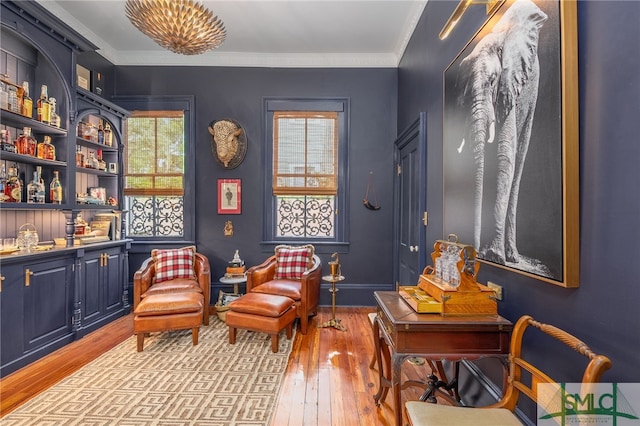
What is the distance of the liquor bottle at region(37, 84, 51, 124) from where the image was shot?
329 centimetres

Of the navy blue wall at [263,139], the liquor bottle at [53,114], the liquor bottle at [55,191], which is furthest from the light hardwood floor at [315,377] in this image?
the liquor bottle at [53,114]

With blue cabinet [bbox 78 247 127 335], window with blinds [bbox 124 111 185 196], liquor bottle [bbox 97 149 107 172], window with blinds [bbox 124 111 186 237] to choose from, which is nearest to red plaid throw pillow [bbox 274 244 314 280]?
window with blinds [bbox 124 111 186 237]

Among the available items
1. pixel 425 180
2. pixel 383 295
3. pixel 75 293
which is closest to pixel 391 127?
pixel 425 180

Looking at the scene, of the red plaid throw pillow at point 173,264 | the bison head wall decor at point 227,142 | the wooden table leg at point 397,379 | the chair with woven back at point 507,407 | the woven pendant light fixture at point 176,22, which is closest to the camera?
the chair with woven back at point 507,407

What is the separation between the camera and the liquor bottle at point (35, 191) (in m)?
3.29

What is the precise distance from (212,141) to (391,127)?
9.35 ft

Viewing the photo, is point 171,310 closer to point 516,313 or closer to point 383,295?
point 383,295

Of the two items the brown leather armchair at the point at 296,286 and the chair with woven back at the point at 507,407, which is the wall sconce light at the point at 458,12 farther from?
the brown leather armchair at the point at 296,286

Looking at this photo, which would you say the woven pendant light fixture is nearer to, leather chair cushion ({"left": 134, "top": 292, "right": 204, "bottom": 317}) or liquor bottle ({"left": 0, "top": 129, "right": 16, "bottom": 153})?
liquor bottle ({"left": 0, "top": 129, "right": 16, "bottom": 153})

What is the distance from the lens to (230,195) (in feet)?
15.8

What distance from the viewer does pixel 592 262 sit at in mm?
1260

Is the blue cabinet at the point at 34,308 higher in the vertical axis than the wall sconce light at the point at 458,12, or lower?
lower

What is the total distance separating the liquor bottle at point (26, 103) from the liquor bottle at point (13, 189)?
0.61 m

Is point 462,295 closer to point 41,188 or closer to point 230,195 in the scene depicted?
point 230,195
